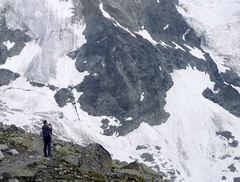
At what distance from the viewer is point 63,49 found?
408ft

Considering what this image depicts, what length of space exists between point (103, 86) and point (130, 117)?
15322 millimetres

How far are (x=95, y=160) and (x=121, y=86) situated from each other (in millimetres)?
103538

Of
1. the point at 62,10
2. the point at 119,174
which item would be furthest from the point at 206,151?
the point at 119,174

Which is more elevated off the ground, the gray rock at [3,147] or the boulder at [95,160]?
the gray rock at [3,147]

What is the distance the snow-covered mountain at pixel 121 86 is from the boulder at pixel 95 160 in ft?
259

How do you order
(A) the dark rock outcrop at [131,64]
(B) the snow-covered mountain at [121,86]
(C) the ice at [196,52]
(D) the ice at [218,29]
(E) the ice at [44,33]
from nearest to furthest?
(B) the snow-covered mountain at [121,86]
(A) the dark rock outcrop at [131,64]
(E) the ice at [44,33]
(C) the ice at [196,52]
(D) the ice at [218,29]

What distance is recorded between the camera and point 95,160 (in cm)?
1434

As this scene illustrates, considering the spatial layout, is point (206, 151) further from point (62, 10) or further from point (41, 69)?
point (62, 10)

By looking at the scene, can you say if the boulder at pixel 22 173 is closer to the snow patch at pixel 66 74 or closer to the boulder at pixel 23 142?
the boulder at pixel 23 142

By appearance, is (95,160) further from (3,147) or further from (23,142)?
(23,142)

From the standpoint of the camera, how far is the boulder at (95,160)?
555 inches

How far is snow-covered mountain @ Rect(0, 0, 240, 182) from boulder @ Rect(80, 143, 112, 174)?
259 feet

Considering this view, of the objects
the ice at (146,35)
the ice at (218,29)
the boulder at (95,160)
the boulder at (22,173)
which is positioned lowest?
the boulder at (22,173)

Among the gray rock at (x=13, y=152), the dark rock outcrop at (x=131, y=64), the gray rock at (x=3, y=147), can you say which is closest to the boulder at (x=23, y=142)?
the gray rock at (x=3, y=147)
